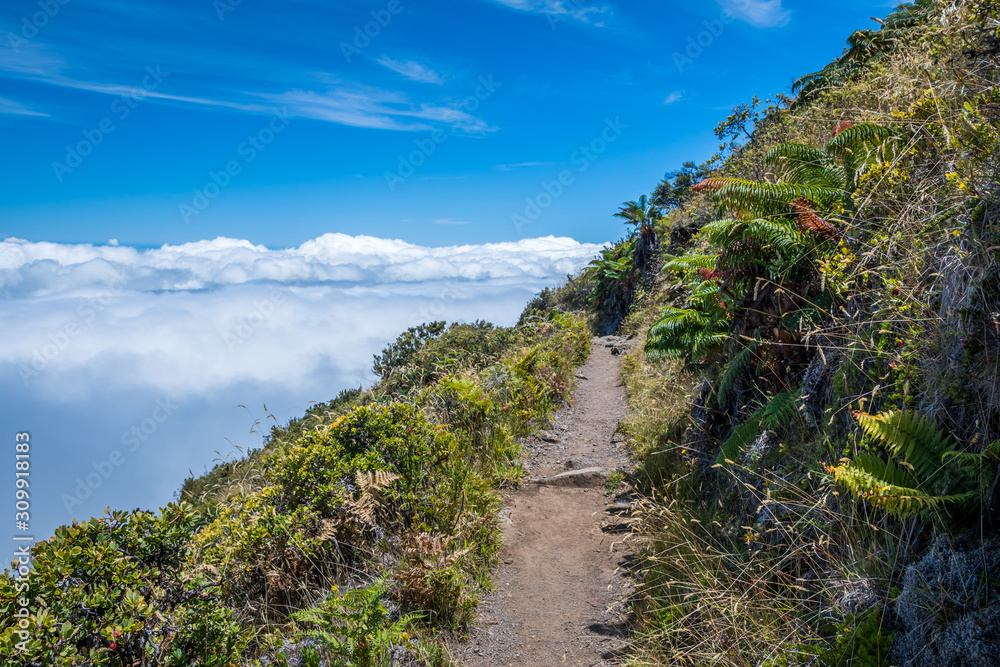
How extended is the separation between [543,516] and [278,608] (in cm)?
272

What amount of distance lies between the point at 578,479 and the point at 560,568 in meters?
1.73

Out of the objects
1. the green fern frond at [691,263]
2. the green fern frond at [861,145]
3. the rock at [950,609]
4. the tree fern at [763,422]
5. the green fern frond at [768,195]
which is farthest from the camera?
the green fern frond at [691,263]

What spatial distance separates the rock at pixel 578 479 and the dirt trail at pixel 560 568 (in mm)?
12

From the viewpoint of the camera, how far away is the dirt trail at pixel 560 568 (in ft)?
12.0

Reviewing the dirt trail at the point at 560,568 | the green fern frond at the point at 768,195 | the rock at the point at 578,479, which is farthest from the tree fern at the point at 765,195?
the rock at the point at 578,479

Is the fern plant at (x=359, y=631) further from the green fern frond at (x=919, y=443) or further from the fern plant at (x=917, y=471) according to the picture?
the green fern frond at (x=919, y=443)

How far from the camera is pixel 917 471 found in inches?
96.0

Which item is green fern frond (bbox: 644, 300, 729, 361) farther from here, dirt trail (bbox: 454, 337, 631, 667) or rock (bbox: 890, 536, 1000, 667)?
rock (bbox: 890, 536, 1000, 667)

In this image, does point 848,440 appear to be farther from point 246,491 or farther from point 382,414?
point 246,491

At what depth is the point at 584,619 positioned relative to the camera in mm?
3865

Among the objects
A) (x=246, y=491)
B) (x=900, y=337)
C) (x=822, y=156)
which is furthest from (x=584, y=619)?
(x=822, y=156)

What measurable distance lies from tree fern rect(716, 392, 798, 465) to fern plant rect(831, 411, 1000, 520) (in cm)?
97

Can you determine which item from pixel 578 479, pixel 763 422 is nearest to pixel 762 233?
pixel 763 422

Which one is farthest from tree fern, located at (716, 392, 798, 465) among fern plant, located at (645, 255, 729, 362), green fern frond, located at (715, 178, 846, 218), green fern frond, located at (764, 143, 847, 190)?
green fern frond, located at (764, 143, 847, 190)
